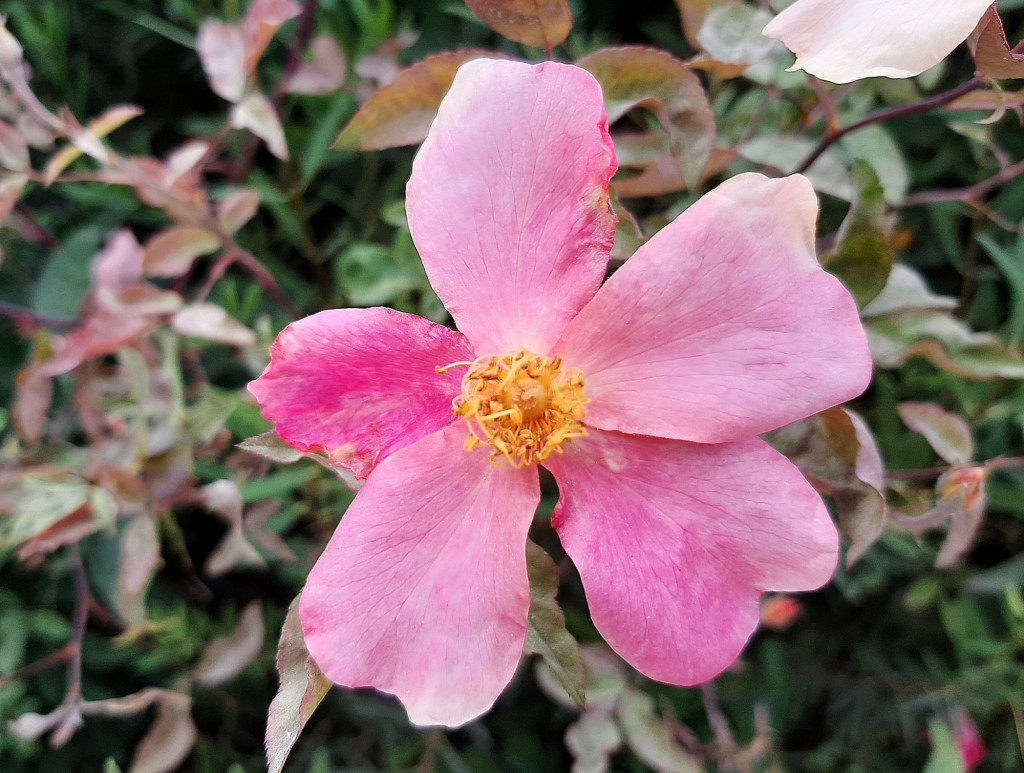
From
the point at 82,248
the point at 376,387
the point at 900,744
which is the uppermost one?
the point at 376,387

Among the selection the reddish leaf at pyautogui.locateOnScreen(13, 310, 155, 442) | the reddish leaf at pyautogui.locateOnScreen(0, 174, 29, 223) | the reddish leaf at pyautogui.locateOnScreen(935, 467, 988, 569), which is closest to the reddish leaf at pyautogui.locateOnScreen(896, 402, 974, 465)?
the reddish leaf at pyautogui.locateOnScreen(935, 467, 988, 569)

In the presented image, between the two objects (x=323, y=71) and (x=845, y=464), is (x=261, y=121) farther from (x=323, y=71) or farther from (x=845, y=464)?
(x=845, y=464)

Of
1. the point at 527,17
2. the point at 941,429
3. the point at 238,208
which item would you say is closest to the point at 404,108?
the point at 527,17

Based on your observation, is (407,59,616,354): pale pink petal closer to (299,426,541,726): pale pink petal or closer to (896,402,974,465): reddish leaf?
(299,426,541,726): pale pink petal

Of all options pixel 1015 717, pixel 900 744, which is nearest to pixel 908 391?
pixel 1015 717

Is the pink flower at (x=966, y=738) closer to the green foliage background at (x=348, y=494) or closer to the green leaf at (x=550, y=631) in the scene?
the green foliage background at (x=348, y=494)

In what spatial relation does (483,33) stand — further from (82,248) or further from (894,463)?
(894,463)

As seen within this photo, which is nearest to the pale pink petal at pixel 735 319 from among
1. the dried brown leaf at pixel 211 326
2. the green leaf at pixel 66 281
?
the dried brown leaf at pixel 211 326
